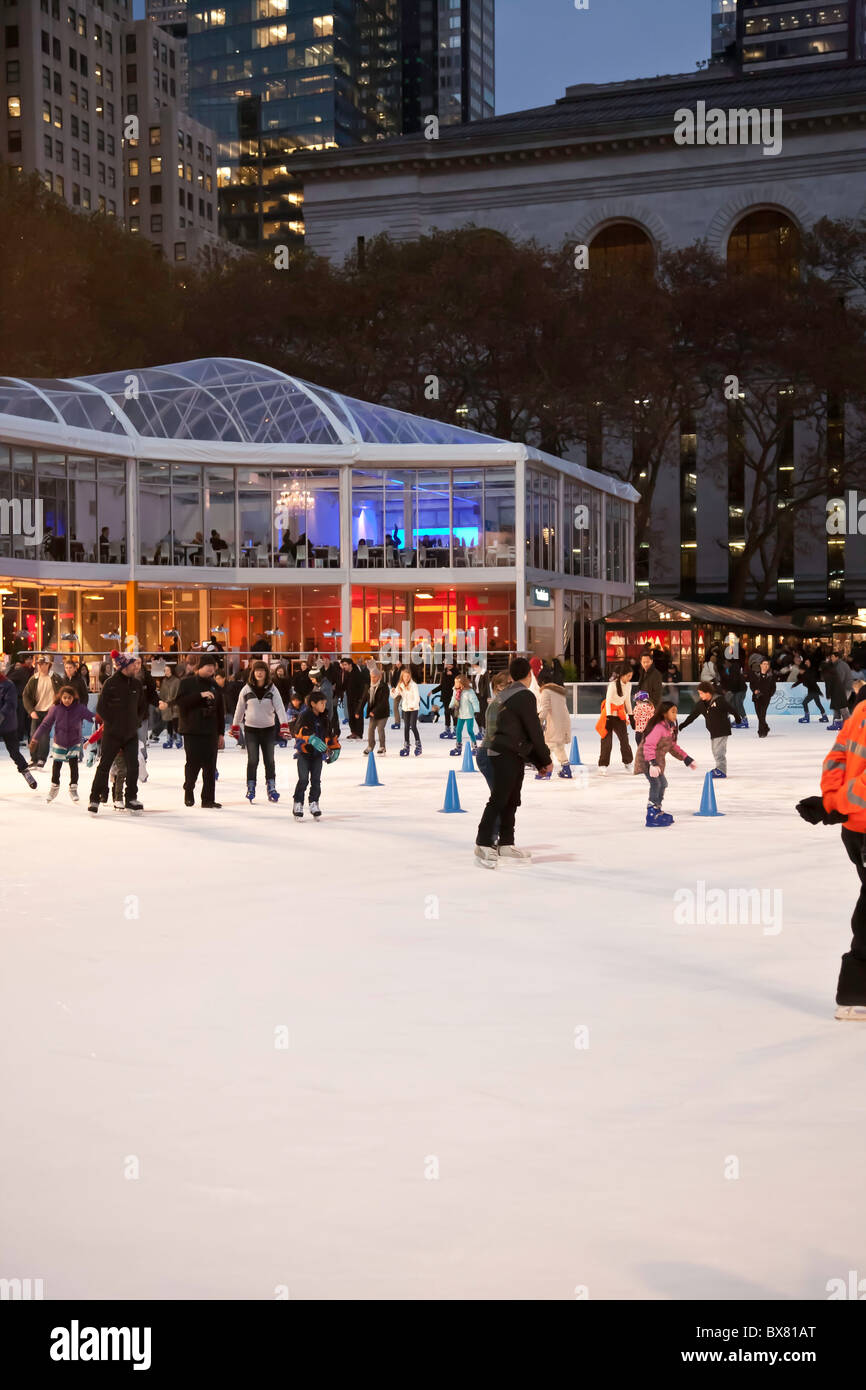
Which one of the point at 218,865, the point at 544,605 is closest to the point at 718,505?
the point at 544,605

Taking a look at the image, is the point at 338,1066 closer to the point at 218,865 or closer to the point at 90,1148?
the point at 90,1148

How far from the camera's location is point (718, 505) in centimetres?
8250

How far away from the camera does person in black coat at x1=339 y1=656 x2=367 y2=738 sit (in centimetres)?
2862

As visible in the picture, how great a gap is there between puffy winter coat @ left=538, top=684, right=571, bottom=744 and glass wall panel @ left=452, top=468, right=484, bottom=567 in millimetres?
Result: 29566

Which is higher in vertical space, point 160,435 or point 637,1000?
point 160,435

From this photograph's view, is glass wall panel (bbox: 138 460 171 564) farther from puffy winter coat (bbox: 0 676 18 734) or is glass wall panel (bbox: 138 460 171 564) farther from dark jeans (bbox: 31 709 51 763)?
puffy winter coat (bbox: 0 676 18 734)

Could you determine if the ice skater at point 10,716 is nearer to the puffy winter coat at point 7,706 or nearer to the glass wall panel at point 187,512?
the puffy winter coat at point 7,706

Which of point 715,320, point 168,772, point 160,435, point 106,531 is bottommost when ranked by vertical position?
point 168,772

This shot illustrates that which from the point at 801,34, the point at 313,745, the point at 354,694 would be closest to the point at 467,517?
the point at 354,694

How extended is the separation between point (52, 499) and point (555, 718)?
27.9 meters

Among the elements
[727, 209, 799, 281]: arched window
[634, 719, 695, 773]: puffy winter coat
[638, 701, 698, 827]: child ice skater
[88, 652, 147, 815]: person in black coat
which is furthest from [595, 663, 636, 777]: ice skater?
[727, 209, 799, 281]: arched window

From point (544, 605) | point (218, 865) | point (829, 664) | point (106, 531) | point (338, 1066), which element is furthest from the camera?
point (544, 605)
